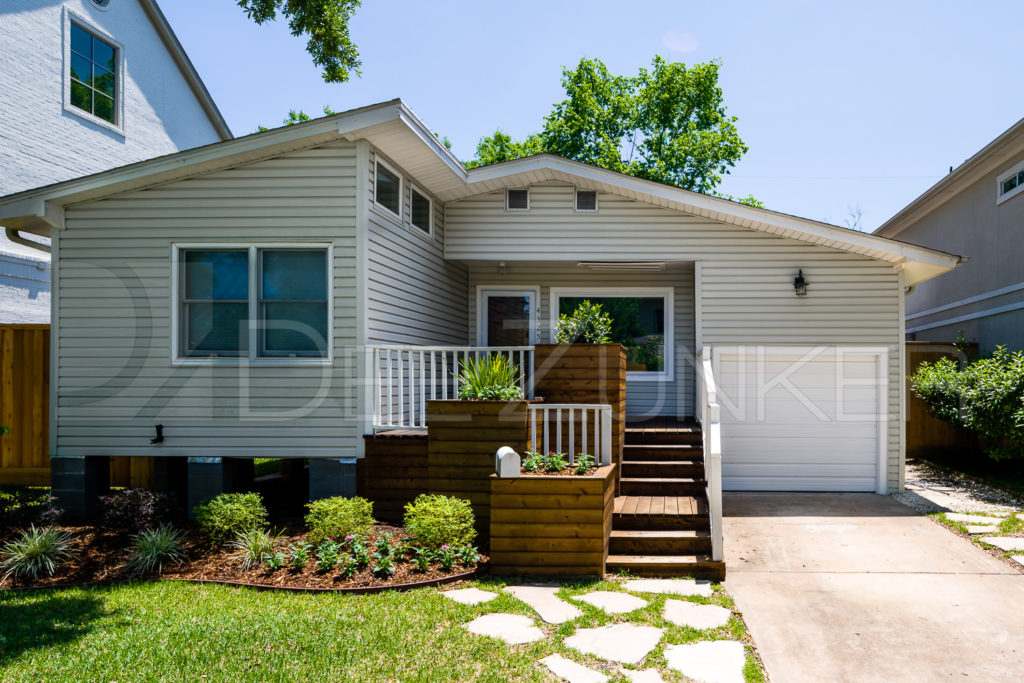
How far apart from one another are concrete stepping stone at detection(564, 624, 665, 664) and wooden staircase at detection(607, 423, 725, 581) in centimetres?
130

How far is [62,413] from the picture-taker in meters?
7.23

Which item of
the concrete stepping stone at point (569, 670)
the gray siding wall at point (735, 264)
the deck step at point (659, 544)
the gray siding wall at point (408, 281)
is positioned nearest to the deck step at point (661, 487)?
the deck step at point (659, 544)

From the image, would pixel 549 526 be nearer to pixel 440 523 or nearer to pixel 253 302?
pixel 440 523

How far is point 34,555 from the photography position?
18.4 feet

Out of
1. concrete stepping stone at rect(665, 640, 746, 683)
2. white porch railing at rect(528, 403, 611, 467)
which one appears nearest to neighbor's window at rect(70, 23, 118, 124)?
white porch railing at rect(528, 403, 611, 467)

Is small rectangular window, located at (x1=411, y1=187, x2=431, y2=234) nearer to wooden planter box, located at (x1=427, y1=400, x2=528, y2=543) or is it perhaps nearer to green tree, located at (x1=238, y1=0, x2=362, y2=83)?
green tree, located at (x1=238, y1=0, x2=362, y2=83)

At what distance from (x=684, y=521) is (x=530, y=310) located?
185 inches

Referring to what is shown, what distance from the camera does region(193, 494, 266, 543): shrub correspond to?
19.6ft

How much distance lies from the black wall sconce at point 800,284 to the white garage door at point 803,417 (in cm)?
71

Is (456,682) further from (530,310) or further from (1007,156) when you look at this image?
(1007,156)

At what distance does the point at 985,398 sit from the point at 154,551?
32.3 ft

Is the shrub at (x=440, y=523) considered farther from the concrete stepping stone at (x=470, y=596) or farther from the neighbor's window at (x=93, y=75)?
the neighbor's window at (x=93, y=75)

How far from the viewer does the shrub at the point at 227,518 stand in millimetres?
5977

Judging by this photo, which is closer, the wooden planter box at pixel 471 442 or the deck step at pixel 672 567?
the deck step at pixel 672 567
